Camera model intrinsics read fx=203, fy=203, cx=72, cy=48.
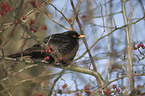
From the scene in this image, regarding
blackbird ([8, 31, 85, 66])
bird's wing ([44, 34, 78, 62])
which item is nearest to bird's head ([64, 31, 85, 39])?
blackbird ([8, 31, 85, 66])

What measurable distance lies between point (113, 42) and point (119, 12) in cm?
139

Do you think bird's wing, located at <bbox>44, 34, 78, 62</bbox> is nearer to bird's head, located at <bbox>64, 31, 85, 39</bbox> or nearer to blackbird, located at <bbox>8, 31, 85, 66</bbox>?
blackbird, located at <bbox>8, 31, 85, 66</bbox>

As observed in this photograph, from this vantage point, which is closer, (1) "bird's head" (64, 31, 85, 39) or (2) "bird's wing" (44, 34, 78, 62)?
(2) "bird's wing" (44, 34, 78, 62)

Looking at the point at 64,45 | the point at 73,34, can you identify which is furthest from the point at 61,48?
the point at 73,34

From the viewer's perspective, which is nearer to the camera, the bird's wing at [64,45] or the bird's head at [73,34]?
the bird's wing at [64,45]

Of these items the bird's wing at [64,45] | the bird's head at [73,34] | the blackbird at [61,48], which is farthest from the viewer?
the bird's head at [73,34]

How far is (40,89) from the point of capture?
13.5ft

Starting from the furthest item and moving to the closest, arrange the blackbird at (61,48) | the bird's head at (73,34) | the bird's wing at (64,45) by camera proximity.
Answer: the bird's head at (73,34)
the bird's wing at (64,45)
the blackbird at (61,48)

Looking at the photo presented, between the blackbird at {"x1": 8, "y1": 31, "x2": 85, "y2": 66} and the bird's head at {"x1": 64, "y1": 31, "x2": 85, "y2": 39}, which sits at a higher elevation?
the bird's head at {"x1": 64, "y1": 31, "x2": 85, "y2": 39}

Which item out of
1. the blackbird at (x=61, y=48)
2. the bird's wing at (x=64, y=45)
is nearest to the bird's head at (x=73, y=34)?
the blackbird at (x=61, y=48)

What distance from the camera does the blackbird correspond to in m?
4.33

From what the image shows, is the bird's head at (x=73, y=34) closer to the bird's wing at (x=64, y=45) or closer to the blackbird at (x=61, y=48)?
the blackbird at (x=61, y=48)

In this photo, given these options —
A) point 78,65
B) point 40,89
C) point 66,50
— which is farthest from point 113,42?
point 40,89

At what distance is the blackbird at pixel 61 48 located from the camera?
171 inches
